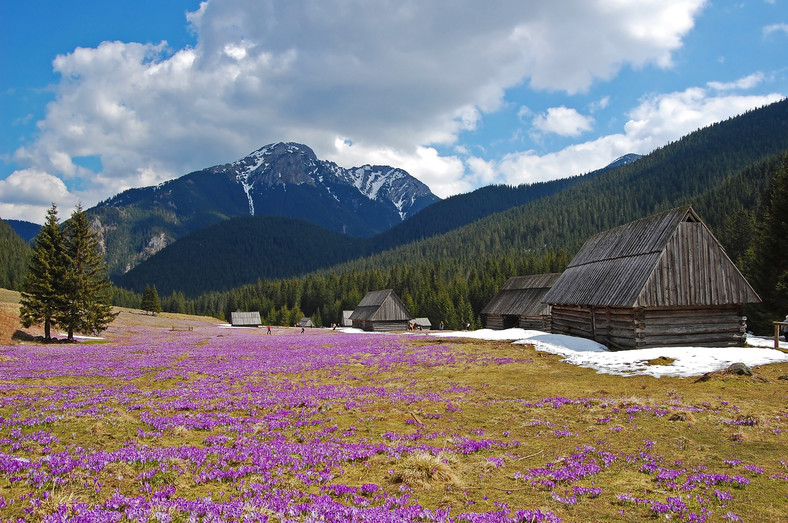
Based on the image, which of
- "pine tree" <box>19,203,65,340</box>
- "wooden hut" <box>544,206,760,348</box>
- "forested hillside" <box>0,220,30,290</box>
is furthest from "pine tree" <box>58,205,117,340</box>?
"forested hillside" <box>0,220,30,290</box>

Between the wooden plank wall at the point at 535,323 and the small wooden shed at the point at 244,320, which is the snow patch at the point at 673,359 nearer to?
the wooden plank wall at the point at 535,323

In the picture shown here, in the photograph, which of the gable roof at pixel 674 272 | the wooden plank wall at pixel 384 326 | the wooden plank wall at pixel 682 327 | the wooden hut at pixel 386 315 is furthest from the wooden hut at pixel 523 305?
the wooden plank wall at pixel 682 327

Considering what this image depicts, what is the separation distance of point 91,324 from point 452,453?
1787 inches

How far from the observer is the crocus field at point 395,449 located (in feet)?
21.9

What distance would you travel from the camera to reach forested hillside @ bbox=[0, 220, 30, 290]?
150675 millimetres

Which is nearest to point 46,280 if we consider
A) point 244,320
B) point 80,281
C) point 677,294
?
point 80,281

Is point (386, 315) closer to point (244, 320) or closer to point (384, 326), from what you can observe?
point (384, 326)

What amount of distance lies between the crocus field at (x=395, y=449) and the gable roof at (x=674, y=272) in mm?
6656

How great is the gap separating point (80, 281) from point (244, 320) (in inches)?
3497

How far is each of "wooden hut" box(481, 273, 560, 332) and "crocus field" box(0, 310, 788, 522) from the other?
32.9 metres

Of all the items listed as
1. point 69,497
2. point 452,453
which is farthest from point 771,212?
point 69,497

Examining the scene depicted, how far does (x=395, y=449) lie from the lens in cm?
987

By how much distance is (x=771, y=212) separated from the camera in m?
42.0

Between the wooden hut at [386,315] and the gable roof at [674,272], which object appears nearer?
the gable roof at [674,272]
